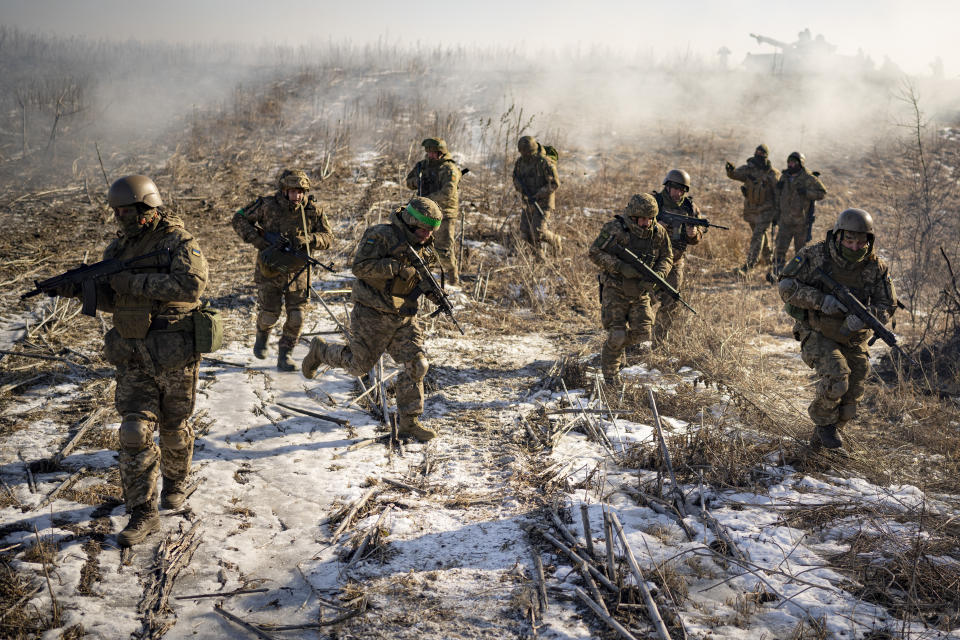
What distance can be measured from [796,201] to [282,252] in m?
7.93

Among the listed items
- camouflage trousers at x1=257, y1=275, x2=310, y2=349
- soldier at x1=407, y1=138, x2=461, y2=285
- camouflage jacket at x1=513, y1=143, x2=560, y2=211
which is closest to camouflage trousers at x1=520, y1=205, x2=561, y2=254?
camouflage jacket at x1=513, y1=143, x2=560, y2=211

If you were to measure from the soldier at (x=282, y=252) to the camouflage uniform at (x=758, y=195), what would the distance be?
685 centimetres

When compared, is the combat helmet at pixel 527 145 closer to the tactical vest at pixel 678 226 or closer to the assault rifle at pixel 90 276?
the tactical vest at pixel 678 226

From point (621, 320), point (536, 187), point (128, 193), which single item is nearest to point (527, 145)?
point (536, 187)

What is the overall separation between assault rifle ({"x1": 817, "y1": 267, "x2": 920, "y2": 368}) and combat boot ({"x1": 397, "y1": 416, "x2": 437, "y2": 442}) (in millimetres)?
2985

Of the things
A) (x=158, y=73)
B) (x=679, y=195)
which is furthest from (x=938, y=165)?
(x=158, y=73)

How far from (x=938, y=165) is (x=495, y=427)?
15.7 metres

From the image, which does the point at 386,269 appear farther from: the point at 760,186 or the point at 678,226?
the point at 760,186

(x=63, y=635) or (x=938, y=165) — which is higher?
(x=938, y=165)

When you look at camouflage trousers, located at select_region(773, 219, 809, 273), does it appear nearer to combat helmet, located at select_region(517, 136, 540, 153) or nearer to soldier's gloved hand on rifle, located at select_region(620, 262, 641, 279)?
combat helmet, located at select_region(517, 136, 540, 153)

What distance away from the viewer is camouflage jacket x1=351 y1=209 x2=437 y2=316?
163 inches

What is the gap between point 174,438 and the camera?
3387 mm

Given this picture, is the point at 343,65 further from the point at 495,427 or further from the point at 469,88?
the point at 495,427

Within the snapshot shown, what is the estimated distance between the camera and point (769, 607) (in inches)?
114
